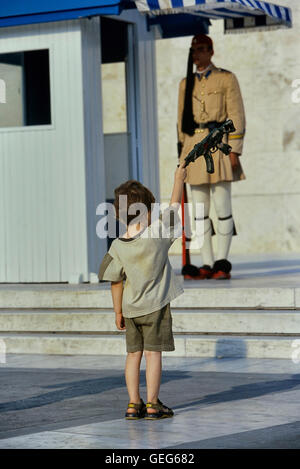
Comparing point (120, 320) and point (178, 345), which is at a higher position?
point (120, 320)

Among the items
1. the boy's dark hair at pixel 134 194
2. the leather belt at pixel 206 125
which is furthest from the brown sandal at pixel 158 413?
the leather belt at pixel 206 125

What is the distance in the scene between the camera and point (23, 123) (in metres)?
12.1

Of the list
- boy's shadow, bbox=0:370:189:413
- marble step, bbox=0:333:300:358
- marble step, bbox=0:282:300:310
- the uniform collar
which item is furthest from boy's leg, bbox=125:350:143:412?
the uniform collar

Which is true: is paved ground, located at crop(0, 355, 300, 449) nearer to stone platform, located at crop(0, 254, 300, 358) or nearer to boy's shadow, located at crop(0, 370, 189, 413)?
boy's shadow, located at crop(0, 370, 189, 413)

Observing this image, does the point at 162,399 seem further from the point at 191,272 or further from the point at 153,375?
the point at 191,272

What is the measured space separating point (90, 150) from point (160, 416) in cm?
581

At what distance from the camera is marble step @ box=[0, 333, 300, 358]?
885 cm

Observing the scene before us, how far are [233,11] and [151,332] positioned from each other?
6.83m

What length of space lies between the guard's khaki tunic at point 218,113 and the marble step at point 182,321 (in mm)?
1806

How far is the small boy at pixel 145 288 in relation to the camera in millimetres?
6453

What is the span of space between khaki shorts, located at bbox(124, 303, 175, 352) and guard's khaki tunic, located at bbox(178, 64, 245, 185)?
474 centimetres

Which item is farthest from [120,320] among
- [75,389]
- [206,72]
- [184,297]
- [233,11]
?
[233,11]

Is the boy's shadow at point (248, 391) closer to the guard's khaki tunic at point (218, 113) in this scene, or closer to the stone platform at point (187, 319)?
the stone platform at point (187, 319)

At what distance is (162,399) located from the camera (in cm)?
704
